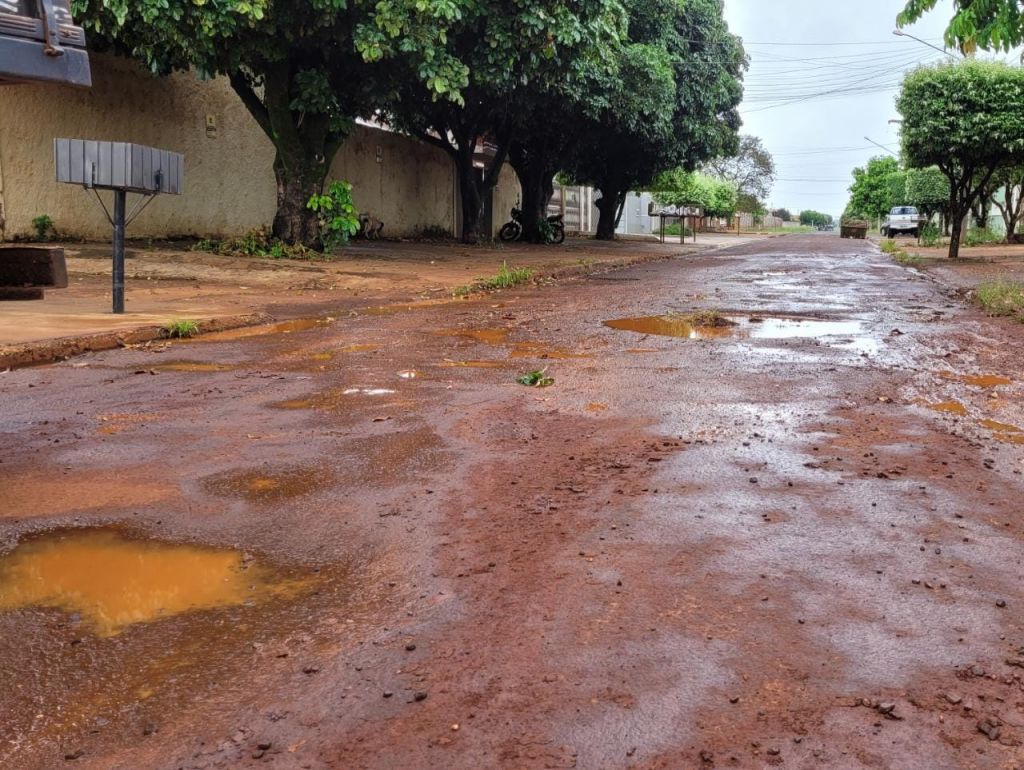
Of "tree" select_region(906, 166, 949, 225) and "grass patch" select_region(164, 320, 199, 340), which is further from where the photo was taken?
"tree" select_region(906, 166, 949, 225)

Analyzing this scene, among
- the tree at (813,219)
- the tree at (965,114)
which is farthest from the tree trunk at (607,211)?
the tree at (813,219)

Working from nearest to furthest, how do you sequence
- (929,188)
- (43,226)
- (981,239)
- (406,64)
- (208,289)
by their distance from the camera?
(208,289) → (43,226) → (406,64) → (981,239) → (929,188)

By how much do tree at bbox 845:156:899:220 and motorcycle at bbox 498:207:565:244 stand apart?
42.9m

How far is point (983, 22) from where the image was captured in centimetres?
959

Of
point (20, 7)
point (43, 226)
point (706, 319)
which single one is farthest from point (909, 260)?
point (20, 7)

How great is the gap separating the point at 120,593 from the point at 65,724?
0.68 metres

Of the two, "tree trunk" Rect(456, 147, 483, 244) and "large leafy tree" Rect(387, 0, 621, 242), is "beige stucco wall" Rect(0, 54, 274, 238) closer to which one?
"large leafy tree" Rect(387, 0, 621, 242)

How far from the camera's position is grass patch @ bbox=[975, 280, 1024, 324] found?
929 cm

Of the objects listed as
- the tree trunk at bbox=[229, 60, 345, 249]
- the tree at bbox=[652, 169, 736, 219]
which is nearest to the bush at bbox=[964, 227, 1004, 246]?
the tree at bbox=[652, 169, 736, 219]

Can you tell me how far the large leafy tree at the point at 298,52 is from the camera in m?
11.4

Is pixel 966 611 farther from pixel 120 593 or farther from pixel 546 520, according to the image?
pixel 120 593

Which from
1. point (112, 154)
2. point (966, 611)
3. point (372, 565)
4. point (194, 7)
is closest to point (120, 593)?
point (372, 565)

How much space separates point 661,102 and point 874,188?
57732 mm

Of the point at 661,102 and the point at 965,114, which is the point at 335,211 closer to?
the point at 661,102
